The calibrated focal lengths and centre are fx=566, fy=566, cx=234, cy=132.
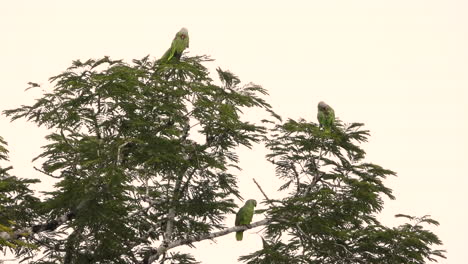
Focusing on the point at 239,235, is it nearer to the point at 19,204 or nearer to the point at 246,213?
the point at 246,213

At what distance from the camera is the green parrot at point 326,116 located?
13.3 meters

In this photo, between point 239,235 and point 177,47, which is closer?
point 239,235

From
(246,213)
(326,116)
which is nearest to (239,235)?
(246,213)

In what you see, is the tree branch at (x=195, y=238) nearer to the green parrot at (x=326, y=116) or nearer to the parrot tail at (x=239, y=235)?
the parrot tail at (x=239, y=235)

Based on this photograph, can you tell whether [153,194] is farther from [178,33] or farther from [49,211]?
[178,33]

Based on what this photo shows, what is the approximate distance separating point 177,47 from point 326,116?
12.8 ft

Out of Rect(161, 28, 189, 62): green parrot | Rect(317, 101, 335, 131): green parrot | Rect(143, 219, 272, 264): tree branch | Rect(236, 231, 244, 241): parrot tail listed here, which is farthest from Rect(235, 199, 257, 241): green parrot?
Rect(161, 28, 189, 62): green parrot

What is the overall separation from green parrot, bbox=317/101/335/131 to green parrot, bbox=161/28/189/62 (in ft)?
11.8

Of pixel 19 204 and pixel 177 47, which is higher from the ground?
pixel 177 47

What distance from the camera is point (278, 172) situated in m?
13.9

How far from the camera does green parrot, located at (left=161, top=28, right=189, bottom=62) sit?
43.9ft

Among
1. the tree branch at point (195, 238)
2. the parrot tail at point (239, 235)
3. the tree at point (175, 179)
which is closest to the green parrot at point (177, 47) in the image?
the tree at point (175, 179)

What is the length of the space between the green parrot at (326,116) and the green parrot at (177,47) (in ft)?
11.8

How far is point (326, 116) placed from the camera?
43.8 feet
